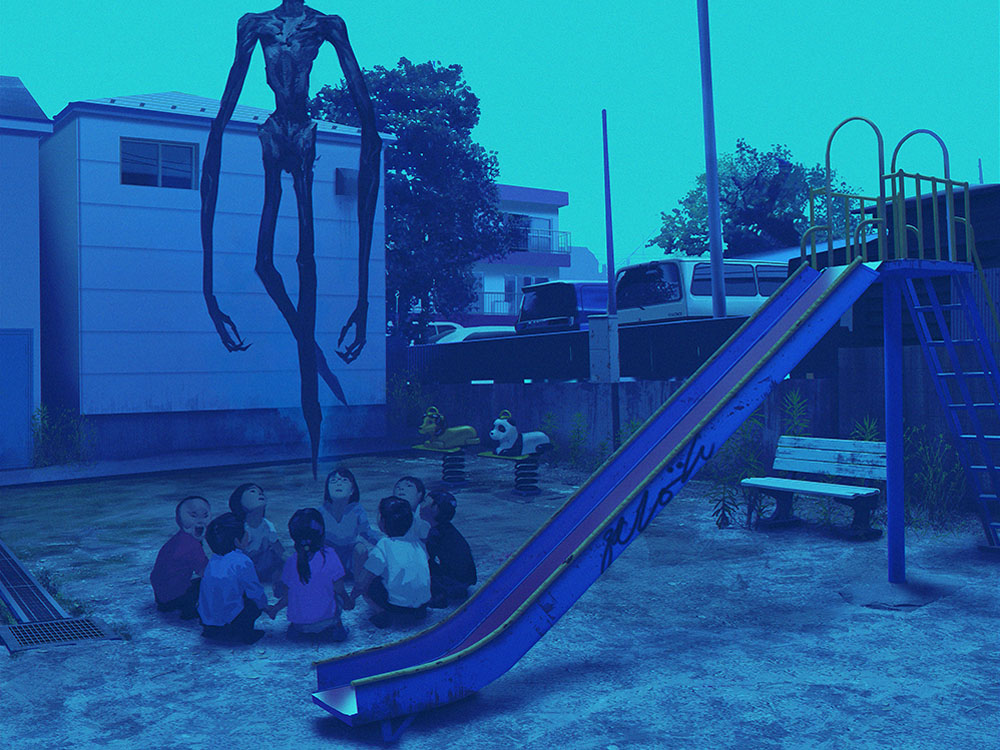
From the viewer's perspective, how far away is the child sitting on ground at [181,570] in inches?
253

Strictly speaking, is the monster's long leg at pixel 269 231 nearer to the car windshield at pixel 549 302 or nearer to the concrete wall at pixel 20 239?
the concrete wall at pixel 20 239

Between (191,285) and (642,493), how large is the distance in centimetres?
1460

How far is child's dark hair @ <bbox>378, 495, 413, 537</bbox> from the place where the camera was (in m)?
5.98

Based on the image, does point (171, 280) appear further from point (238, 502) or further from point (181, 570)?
point (181, 570)

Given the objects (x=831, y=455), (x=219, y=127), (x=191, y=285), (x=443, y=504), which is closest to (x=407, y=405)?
(x=191, y=285)

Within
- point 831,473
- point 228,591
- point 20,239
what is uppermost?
point 20,239

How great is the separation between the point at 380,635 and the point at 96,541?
4.75 meters

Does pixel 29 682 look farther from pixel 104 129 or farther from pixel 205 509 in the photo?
pixel 104 129

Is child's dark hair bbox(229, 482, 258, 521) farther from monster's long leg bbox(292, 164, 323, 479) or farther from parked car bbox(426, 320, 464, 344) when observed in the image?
parked car bbox(426, 320, 464, 344)

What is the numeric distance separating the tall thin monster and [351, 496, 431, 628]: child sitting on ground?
669 centimetres

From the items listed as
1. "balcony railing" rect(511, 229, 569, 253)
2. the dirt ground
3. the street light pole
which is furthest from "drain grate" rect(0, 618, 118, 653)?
"balcony railing" rect(511, 229, 569, 253)

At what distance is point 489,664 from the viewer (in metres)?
4.78

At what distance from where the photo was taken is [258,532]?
22.9 feet

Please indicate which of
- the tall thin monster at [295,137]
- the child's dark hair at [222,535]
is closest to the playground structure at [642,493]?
the child's dark hair at [222,535]
